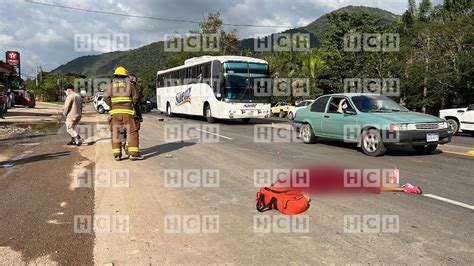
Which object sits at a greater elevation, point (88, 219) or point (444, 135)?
point (444, 135)

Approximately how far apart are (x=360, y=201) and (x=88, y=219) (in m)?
3.59

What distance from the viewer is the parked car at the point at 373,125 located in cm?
933

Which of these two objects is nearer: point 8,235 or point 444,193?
point 8,235

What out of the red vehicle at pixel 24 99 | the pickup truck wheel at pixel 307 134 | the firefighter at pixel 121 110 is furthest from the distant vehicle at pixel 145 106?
the red vehicle at pixel 24 99

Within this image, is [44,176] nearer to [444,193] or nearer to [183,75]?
[444,193]

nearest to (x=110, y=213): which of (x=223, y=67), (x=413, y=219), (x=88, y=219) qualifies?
(x=88, y=219)

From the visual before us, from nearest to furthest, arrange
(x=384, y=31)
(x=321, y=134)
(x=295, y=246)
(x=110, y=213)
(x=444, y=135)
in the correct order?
(x=295, y=246)
(x=110, y=213)
(x=444, y=135)
(x=321, y=134)
(x=384, y=31)

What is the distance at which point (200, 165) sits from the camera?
866cm

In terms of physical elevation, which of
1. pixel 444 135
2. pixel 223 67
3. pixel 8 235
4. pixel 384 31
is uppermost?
pixel 384 31

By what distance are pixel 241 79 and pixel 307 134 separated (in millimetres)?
8654
